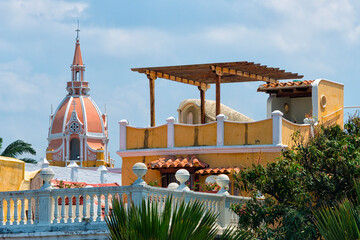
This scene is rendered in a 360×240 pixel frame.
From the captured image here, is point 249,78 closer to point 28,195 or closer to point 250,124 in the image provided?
point 250,124

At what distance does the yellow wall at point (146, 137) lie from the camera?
91.9ft

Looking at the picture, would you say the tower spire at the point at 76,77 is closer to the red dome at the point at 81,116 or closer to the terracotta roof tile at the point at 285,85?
the red dome at the point at 81,116

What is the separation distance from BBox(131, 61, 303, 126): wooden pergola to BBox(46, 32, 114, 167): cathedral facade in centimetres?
5971

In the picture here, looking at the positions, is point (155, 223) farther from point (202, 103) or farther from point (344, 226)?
point (202, 103)

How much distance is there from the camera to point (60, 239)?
17.1 meters

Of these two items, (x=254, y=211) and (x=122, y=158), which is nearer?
(x=254, y=211)

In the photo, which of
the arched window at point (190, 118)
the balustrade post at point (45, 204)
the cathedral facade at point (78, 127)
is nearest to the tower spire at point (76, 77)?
the cathedral facade at point (78, 127)

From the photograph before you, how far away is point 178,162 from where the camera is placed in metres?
26.9

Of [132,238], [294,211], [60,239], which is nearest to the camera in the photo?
[132,238]

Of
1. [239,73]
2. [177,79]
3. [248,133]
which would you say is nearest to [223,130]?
[248,133]

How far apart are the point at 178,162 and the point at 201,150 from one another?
855 mm

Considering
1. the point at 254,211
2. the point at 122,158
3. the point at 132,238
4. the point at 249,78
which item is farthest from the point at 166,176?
the point at 132,238

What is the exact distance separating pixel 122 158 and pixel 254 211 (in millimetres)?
10293

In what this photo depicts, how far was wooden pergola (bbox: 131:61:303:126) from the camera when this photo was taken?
2800 centimetres
